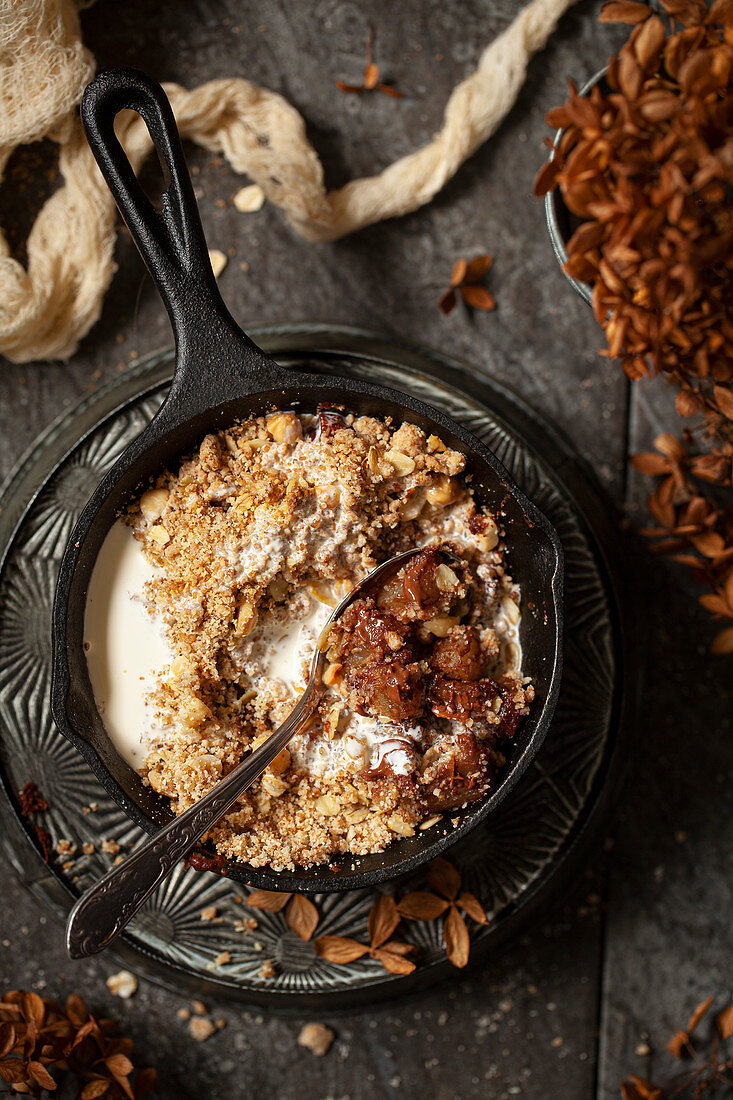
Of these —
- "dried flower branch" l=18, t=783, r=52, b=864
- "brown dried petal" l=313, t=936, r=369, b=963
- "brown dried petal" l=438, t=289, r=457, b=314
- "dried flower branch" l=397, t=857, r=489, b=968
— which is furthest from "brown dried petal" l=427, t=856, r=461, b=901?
"brown dried petal" l=438, t=289, r=457, b=314

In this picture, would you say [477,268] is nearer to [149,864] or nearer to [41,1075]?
[149,864]

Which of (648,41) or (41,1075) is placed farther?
(41,1075)

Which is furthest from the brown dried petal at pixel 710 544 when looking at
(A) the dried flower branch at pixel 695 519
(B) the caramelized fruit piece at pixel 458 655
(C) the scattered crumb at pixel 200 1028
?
(C) the scattered crumb at pixel 200 1028

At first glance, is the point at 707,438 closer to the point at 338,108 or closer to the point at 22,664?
the point at 338,108

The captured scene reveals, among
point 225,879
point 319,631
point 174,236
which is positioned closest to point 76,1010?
point 225,879

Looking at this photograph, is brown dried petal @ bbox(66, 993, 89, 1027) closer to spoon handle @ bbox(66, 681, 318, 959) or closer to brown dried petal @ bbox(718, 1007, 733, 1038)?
spoon handle @ bbox(66, 681, 318, 959)

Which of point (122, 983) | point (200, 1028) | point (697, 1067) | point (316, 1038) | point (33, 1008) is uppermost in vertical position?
point (33, 1008)
